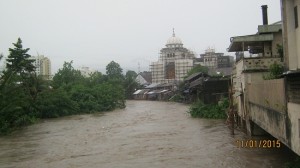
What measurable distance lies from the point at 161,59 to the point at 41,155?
7299cm

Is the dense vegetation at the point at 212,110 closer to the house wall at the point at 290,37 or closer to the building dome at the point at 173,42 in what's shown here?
the house wall at the point at 290,37

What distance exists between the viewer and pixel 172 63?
271 ft

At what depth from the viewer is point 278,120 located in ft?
31.2

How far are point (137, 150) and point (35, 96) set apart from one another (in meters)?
20.8

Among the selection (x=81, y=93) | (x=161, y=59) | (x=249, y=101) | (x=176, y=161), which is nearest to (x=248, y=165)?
(x=176, y=161)

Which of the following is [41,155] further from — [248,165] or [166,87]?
[166,87]

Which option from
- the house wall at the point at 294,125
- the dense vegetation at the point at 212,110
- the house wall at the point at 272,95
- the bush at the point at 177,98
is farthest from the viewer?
the bush at the point at 177,98

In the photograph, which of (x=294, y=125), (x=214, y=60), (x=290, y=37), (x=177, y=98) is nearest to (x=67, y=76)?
(x=177, y=98)

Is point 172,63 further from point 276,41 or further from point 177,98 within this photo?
point 276,41

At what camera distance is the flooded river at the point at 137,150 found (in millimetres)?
13087

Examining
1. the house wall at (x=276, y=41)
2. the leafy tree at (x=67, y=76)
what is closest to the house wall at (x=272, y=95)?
the house wall at (x=276, y=41)

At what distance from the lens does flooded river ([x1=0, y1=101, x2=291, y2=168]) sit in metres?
13.1

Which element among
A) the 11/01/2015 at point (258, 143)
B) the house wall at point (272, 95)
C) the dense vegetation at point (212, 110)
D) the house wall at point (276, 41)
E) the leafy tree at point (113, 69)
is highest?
the leafy tree at point (113, 69)

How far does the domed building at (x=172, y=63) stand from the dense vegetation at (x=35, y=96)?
100 ft
